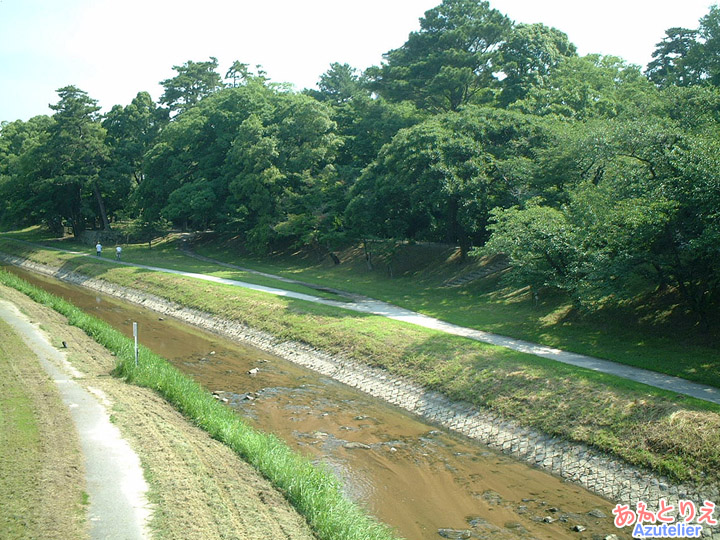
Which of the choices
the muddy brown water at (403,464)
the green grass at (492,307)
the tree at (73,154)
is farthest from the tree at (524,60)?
the tree at (73,154)

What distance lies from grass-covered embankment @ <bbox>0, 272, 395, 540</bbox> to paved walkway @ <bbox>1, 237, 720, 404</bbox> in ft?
29.2

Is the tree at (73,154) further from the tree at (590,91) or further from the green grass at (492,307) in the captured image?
the tree at (590,91)

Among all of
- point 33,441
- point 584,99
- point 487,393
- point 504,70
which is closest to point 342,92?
point 504,70

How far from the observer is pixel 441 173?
30.4 m

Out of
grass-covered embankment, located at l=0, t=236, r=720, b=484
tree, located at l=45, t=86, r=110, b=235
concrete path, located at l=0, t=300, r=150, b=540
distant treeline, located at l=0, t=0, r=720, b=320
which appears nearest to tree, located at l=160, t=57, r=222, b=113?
distant treeline, located at l=0, t=0, r=720, b=320

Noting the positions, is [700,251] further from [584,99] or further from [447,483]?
[584,99]

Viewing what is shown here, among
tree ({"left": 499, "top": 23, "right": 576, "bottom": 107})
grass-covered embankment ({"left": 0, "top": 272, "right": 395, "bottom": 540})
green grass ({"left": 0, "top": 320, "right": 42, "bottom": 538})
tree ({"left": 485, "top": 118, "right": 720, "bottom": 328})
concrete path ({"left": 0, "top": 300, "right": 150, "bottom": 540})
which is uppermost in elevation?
tree ({"left": 499, "top": 23, "right": 576, "bottom": 107})

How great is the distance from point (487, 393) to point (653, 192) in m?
8.15

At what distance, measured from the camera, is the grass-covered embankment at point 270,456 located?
9711mm

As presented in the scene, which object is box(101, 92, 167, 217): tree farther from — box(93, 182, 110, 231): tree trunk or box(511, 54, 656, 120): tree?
box(511, 54, 656, 120): tree

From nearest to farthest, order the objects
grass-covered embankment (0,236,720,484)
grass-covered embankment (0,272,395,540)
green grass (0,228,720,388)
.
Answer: grass-covered embankment (0,272,395,540), grass-covered embankment (0,236,720,484), green grass (0,228,720,388)

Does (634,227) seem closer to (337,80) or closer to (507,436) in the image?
(507,436)

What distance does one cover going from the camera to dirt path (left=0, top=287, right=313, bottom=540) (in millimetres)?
9016

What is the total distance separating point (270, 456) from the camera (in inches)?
467
